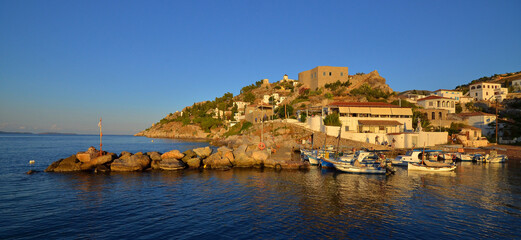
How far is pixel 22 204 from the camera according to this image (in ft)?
63.6

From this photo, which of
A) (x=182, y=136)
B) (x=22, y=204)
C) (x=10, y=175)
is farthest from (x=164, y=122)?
(x=22, y=204)

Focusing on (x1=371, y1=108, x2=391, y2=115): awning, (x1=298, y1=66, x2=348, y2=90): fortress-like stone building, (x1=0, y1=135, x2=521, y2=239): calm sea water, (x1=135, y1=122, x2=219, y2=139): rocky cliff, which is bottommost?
(x1=0, y1=135, x2=521, y2=239): calm sea water

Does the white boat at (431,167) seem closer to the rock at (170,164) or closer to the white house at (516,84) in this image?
the rock at (170,164)

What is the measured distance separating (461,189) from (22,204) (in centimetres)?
3708

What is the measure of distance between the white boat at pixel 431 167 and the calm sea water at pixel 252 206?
4.47m

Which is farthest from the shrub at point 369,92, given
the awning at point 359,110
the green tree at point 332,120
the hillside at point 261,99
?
the green tree at point 332,120

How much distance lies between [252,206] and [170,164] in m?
18.2

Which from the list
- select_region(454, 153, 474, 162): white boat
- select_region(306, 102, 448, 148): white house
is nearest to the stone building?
select_region(306, 102, 448, 148): white house

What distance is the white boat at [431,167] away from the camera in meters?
35.7

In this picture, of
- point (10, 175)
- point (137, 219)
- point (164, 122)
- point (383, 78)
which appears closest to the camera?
point (137, 219)

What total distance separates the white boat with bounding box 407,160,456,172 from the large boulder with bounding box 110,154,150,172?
35.5m

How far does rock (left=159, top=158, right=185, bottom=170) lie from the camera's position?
33.9 metres

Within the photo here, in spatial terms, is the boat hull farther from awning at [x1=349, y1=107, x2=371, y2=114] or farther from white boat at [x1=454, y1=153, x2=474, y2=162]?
awning at [x1=349, y1=107, x2=371, y2=114]

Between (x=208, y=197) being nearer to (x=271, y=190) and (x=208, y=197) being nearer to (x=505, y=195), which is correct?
(x=271, y=190)
